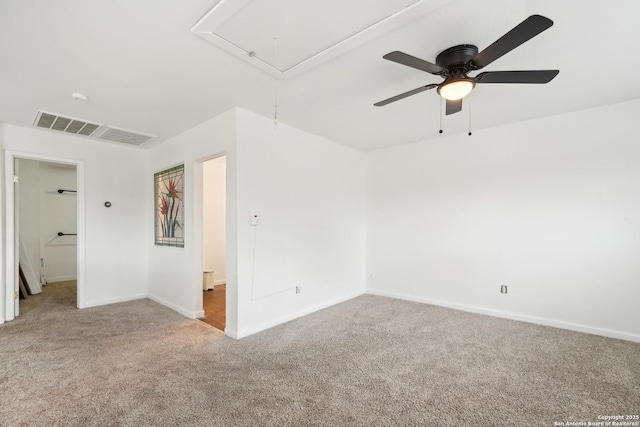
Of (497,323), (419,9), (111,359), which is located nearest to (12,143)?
(111,359)

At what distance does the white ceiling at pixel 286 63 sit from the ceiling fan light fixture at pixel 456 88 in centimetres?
25

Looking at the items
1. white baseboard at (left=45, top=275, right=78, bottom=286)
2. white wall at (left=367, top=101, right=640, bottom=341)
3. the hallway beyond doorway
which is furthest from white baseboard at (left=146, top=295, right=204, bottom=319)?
white baseboard at (left=45, top=275, right=78, bottom=286)

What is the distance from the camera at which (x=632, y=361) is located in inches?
101

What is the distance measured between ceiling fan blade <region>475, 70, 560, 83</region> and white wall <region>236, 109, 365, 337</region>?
2260 millimetres

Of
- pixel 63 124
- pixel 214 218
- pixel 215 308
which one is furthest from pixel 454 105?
pixel 214 218

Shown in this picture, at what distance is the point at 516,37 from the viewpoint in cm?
155

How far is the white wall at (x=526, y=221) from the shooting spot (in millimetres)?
3125

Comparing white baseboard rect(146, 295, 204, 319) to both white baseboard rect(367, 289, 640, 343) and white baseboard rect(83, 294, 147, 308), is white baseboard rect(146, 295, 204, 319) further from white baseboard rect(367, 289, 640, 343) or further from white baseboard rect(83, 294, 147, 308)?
white baseboard rect(367, 289, 640, 343)

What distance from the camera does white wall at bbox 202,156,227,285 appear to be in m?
5.59

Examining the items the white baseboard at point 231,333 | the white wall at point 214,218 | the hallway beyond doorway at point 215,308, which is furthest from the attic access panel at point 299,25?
the white wall at point 214,218

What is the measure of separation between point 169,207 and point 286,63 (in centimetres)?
295

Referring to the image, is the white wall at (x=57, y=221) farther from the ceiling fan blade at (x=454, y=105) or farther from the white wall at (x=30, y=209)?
the ceiling fan blade at (x=454, y=105)

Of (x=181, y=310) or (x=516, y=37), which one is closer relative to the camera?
(x=516, y=37)

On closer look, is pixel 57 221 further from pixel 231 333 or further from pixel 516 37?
pixel 516 37
